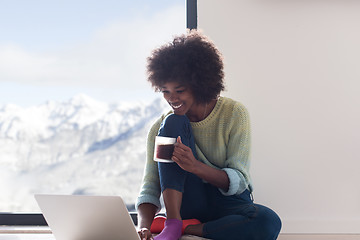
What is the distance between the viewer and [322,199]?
2498mm

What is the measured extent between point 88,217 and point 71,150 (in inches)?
94.3

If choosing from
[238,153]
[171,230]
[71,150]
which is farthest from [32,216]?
[238,153]

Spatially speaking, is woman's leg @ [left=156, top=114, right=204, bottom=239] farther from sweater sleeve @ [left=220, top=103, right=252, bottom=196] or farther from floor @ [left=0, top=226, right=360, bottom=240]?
floor @ [left=0, top=226, right=360, bottom=240]

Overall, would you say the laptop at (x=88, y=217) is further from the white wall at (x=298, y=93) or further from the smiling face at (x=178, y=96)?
the white wall at (x=298, y=93)

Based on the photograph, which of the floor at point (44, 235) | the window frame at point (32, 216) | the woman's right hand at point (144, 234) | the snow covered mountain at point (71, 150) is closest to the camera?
the woman's right hand at point (144, 234)

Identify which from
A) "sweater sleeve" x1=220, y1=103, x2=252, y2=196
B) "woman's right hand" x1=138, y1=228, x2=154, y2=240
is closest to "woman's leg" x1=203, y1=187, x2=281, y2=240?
"sweater sleeve" x1=220, y1=103, x2=252, y2=196

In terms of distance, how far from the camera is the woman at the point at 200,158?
1.75 m

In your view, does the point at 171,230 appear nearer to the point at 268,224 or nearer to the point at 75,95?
the point at 268,224

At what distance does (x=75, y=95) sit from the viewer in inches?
145

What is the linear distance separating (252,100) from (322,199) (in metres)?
0.68

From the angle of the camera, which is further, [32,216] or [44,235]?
[32,216]

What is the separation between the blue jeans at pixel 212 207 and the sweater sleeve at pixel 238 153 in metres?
0.07

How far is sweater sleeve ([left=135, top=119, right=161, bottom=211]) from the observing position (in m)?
1.95

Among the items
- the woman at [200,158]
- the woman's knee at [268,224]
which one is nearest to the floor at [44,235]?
the woman at [200,158]
